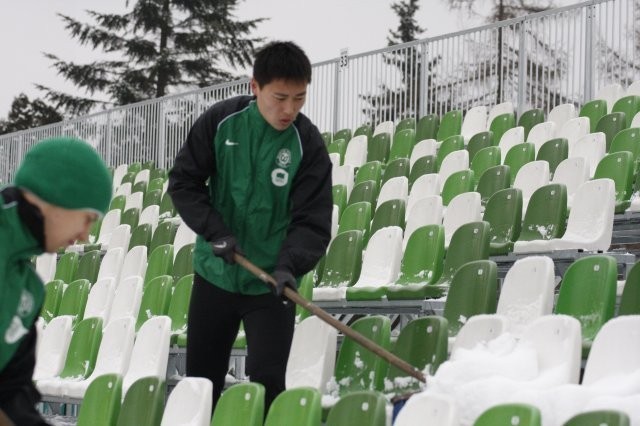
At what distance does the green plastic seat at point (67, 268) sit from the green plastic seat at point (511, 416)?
6517 mm

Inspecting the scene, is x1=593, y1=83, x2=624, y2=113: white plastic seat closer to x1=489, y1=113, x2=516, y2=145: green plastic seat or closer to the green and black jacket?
x1=489, y1=113, x2=516, y2=145: green plastic seat

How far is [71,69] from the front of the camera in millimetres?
28969

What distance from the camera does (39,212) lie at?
2252mm

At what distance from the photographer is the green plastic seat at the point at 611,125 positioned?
25.1ft

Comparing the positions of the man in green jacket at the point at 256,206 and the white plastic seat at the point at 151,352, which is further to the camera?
the white plastic seat at the point at 151,352

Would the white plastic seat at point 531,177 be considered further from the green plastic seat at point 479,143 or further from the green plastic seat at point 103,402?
the green plastic seat at point 103,402

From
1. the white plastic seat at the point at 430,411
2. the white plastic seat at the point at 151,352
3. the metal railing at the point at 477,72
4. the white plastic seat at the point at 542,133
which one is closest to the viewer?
the white plastic seat at the point at 430,411

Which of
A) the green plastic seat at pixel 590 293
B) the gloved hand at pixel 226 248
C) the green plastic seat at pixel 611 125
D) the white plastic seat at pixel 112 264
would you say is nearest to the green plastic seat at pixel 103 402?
the gloved hand at pixel 226 248

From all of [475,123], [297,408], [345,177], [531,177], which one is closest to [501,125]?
[475,123]

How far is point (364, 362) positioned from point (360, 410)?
2.91 ft

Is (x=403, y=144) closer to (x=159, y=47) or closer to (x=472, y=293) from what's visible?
(x=472, y=293)

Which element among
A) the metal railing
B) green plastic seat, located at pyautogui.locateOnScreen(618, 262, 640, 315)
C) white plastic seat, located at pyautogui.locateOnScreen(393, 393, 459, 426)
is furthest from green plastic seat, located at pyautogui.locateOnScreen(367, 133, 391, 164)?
white plastic seat, located at pyautogui.locateOnScreen(393, 393, 459, 426)

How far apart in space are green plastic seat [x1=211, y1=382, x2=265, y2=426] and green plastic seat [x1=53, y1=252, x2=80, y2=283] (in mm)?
5398

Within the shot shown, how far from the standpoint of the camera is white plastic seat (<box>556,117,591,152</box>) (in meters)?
7.85
